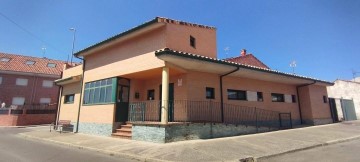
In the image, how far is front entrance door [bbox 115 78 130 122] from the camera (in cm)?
1297

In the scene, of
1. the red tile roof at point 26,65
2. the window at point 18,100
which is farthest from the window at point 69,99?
the window at point 18,100

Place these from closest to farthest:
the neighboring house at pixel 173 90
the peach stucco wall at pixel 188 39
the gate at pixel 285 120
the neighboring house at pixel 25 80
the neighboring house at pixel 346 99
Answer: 1. the neighboring house at pixel 173 90
2. the peach stucco wall at pixel 188 39
3. the gate at pixel 285 120
4. the neighboring house at pixel 346 99
5. the neighboring house at pixel 25 80

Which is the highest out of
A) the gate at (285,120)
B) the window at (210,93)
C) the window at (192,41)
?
the window at (192,41)

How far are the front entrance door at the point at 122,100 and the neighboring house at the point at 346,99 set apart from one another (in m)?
18.0

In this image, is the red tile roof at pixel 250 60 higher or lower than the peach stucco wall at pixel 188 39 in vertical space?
higher

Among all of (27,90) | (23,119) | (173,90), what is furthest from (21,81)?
(173,90)

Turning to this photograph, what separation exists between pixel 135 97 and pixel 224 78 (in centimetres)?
557

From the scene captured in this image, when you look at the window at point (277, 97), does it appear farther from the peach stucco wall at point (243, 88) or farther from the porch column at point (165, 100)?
the porch column at point (165, 100)

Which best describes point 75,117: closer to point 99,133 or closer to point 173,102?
point 99,133

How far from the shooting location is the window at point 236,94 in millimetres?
13357

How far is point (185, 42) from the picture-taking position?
1223 cm

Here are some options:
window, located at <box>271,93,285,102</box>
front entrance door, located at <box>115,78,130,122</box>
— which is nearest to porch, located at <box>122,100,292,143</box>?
front entrance door, located at <box>115,78,130,122</box>

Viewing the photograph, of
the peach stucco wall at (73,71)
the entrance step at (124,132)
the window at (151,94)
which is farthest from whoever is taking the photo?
the peach stucco wall at (73,71)

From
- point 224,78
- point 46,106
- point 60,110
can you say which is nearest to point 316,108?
point 224,78
